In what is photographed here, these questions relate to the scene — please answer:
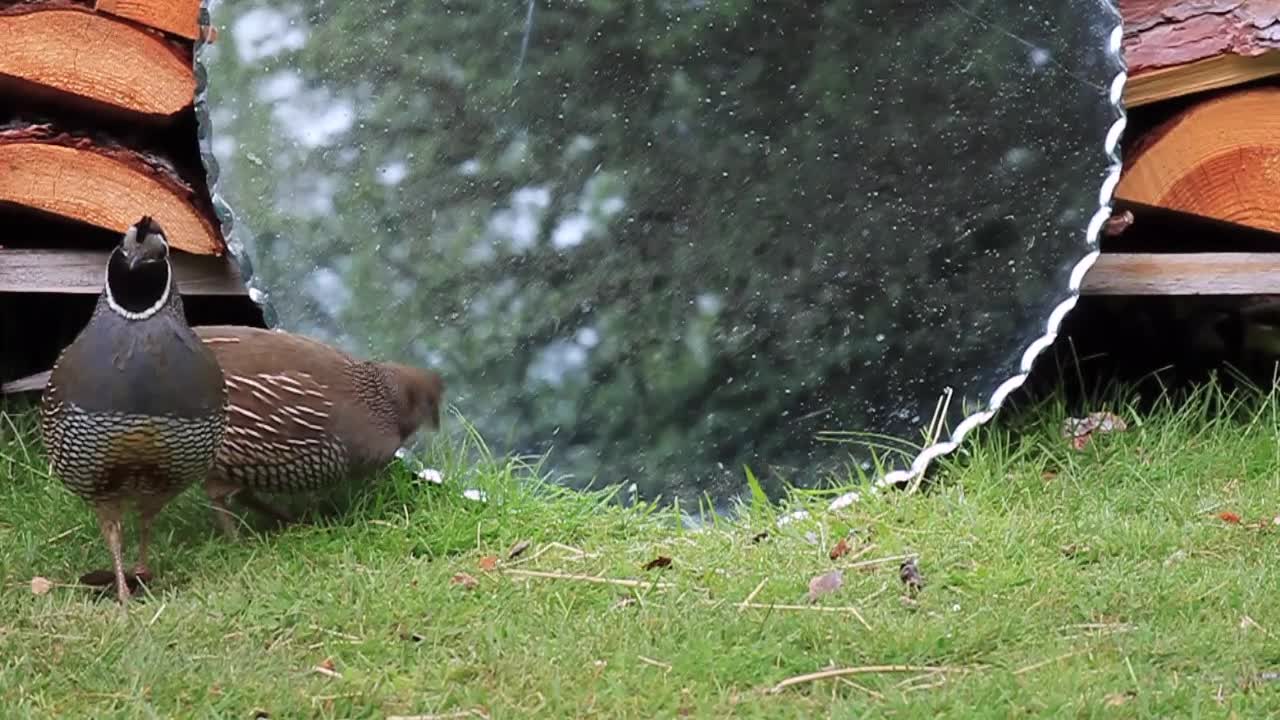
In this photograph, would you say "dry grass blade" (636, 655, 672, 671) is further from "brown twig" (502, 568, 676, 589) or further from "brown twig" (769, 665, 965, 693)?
"brown twig" (502, 568, 676, 589)

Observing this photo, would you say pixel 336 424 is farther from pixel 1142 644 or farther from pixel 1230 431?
pixel 1230 431

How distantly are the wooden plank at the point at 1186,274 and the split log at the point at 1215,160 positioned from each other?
0.16 metres

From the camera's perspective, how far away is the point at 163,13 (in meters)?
5.33

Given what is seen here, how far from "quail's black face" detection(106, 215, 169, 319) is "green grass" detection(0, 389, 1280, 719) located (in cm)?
74

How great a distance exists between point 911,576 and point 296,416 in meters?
1.72

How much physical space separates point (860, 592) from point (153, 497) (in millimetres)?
1820

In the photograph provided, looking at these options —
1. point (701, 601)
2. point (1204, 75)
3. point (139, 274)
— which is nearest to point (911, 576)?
point (701, 601)

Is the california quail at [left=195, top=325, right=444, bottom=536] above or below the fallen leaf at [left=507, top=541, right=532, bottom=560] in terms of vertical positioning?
above

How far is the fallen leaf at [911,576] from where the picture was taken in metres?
4.36

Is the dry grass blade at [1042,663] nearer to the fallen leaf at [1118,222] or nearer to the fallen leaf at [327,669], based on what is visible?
the fallen leaf at [327,669]

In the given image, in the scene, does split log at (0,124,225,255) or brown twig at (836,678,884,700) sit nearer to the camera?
brown twig at (836,678,884,700)

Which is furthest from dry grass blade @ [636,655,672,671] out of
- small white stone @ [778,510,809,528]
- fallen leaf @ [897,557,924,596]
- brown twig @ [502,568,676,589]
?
small white stone @ [778,510,809,528]

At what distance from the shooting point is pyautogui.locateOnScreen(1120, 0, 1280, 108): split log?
5.25 m

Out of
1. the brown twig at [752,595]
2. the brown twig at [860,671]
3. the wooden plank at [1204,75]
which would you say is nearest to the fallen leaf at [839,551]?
the brown twig at [752,595]
